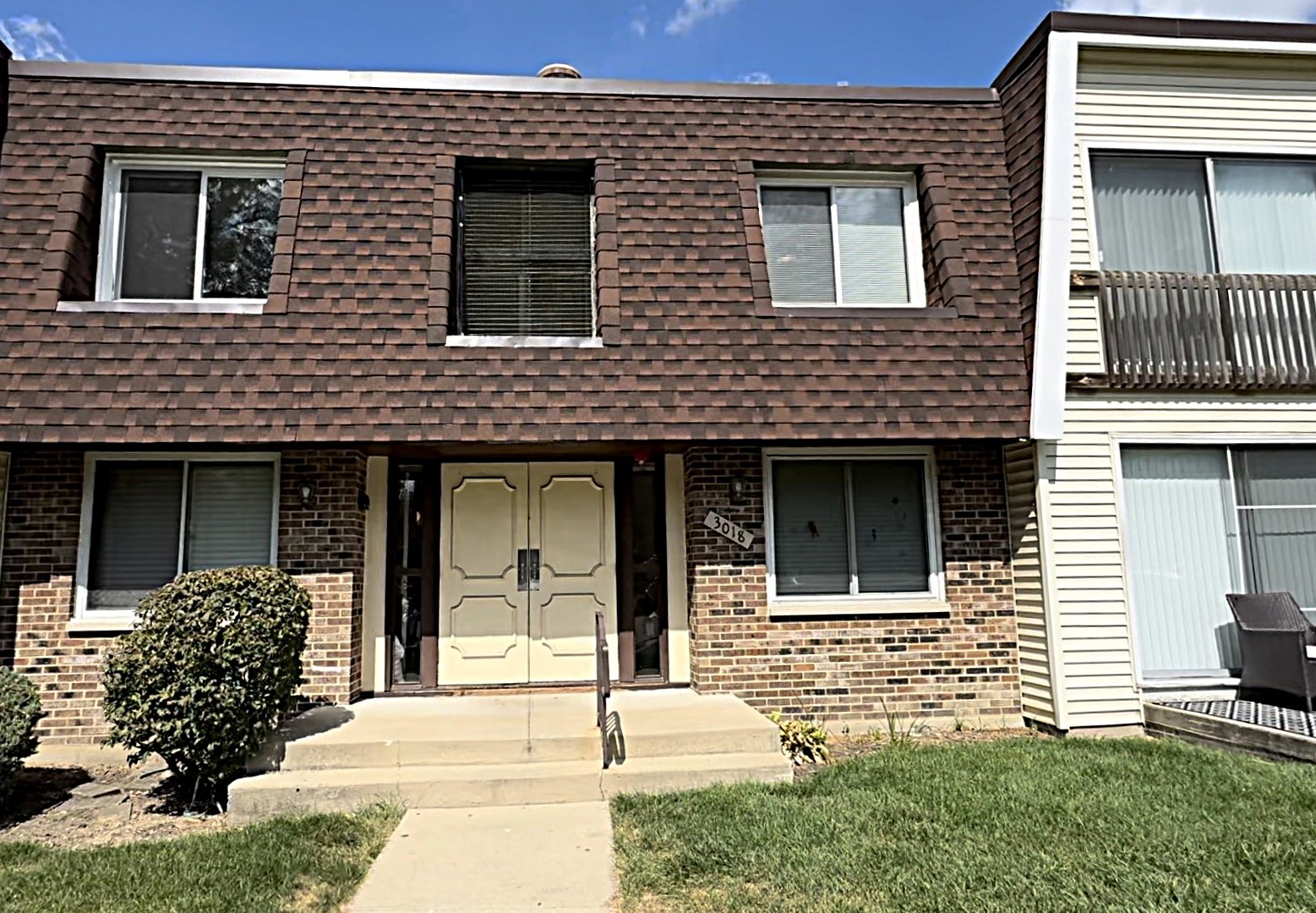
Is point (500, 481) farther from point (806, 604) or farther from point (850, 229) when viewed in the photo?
point (850, 229)

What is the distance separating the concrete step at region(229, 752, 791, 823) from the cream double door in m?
2.06

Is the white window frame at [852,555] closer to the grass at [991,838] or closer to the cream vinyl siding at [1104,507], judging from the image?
the cream vinyl siding at [1104,507]

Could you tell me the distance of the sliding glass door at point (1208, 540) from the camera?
7.81m

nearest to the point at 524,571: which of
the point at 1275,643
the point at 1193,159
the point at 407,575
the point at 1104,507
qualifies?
the point at 407,575

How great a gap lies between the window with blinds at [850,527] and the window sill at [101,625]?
5.63m

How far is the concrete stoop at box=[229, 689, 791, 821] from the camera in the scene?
599 centimetres

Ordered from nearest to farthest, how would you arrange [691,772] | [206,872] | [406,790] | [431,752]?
[206,872] → [406,790] → [691,772] → [431,752]

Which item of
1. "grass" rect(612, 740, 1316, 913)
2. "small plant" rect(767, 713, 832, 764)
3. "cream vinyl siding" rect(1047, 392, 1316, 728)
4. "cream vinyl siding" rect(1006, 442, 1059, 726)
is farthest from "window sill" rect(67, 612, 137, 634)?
"cream vinyl siding" rect(1047, 392, 1316, 728)

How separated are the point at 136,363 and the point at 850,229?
6495 millimetres

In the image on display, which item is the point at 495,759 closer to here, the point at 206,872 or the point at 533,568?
the point at 206,872

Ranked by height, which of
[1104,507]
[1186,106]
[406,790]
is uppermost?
[1186,106]

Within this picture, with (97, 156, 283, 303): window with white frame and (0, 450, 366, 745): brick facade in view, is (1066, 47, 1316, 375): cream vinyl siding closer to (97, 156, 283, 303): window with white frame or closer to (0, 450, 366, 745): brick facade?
(0, 450, 366, 745): brick facade

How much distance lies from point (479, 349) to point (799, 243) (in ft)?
10.7

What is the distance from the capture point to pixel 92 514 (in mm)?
7684
